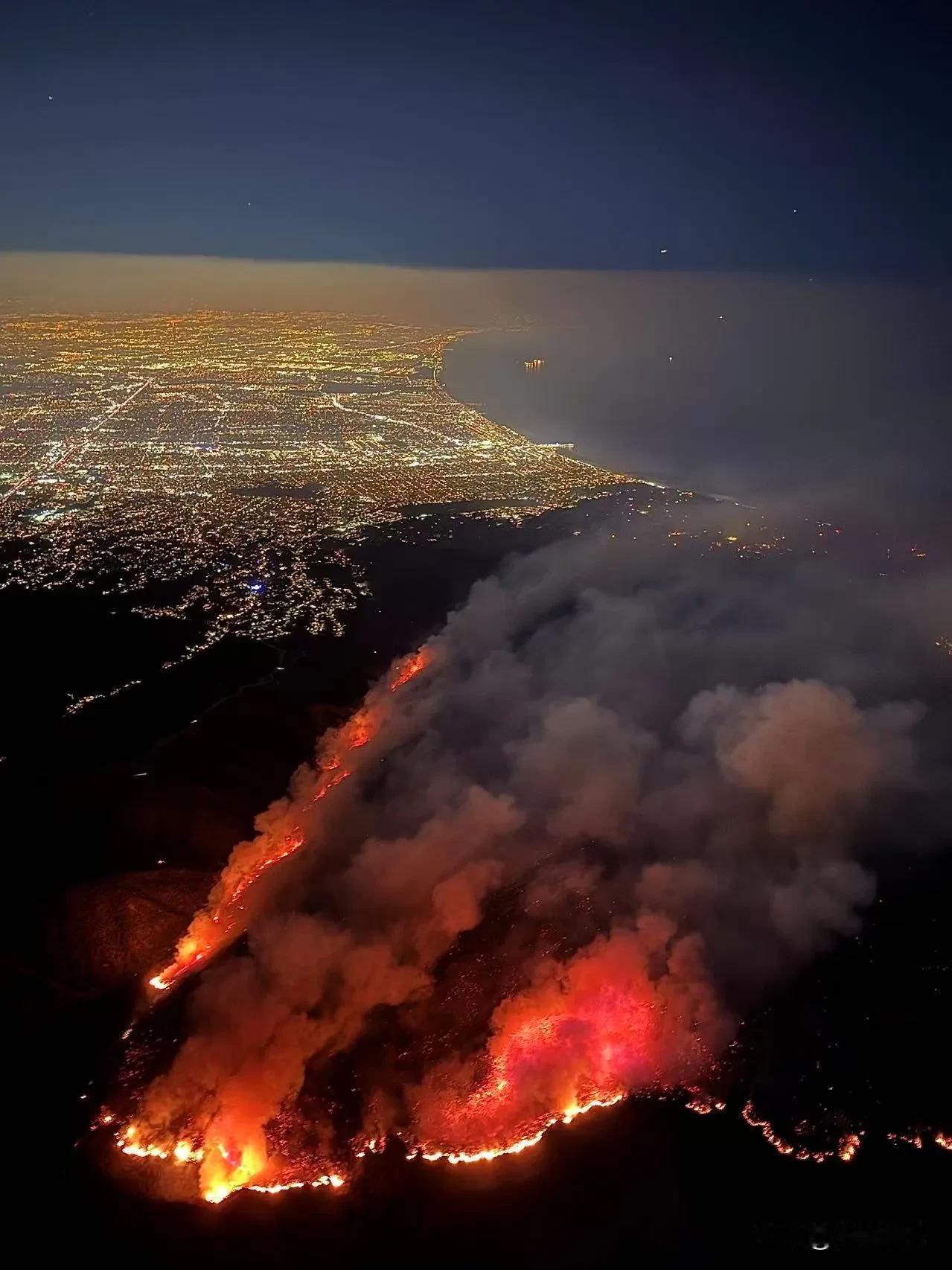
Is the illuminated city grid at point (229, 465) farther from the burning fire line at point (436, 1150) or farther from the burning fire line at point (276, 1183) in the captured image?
the burning fire line at point (436, 1150)

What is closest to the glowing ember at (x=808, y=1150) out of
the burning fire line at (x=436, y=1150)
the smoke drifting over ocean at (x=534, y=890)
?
the burning fire line at (x=436, y=1150)

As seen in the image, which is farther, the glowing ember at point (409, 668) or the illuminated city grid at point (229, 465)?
the illuminated city grid at point (229, 465)

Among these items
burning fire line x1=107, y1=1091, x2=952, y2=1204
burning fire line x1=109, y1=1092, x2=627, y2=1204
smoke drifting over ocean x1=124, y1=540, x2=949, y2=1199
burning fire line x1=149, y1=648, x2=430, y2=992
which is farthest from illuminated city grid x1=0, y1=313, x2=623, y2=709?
burning fire line x1=107, y1=1091, x2=952, y2=1204

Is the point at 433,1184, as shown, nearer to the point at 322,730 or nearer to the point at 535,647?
the point at 322,730

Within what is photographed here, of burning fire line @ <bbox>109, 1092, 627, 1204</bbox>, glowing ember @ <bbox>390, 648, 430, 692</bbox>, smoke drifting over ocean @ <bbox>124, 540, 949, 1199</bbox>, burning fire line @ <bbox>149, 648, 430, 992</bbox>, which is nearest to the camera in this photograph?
burning fire line @ <bbox>109, 1092, 627, 1204</bbox>

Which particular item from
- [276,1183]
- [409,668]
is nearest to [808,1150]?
[276,1183]

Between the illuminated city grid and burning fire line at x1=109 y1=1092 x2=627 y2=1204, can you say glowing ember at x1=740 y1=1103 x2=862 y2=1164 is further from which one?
the illuminated city grid

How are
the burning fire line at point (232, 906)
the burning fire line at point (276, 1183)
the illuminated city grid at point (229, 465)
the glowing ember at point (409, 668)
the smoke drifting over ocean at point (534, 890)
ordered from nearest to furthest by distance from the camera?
the burning fire line at point (276, 1183) → the smoke drifting over ocean at point (534, 890) → the burning fire line at point (232, 906) → the glowing ember at point (409, 668) → the illuminated city grid at point (229, 465)
